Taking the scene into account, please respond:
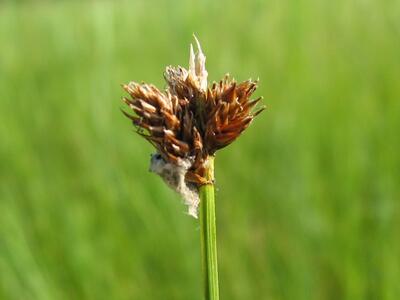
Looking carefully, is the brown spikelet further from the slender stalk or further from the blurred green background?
the blurred green background

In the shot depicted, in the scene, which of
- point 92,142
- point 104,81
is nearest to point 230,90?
point 92,142

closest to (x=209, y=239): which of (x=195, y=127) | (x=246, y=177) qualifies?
(x=195, y=127)

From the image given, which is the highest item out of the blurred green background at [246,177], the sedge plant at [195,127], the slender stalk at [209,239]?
the blurred green background at [246,177]

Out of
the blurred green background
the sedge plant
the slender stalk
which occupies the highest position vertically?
the blurred green background

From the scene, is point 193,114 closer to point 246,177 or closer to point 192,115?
point 192,115

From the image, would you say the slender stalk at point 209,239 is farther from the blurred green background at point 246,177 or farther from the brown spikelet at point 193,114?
the blurred green background at point 246,177

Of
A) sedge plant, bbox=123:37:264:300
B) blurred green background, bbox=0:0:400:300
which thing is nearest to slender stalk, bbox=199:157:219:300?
sedge plant, bbox=123:37:264:300

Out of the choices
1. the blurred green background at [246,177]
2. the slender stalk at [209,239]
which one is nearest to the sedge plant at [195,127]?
the slender stalk at [209,239]
